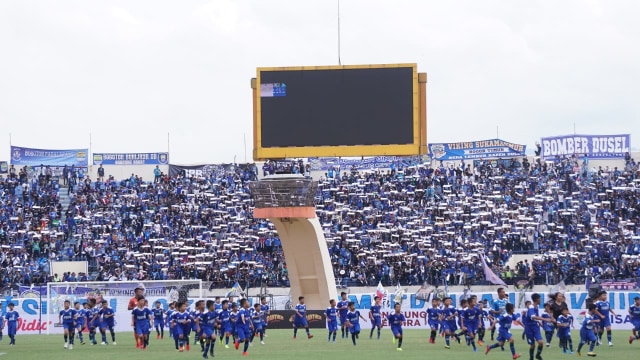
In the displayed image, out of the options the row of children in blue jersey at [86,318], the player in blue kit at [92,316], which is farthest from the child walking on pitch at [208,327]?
the player in blue kit at [92,316]

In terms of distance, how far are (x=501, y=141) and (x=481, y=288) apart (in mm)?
23691

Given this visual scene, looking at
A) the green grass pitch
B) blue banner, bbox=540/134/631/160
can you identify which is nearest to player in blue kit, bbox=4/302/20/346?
the green grass pitch

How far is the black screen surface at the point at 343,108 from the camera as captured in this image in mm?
46562

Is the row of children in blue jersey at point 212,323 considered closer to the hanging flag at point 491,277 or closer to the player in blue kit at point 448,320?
the player in blue kit at point 448,320

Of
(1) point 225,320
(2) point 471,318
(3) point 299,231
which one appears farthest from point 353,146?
(1) point 225,320

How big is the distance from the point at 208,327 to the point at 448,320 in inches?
330

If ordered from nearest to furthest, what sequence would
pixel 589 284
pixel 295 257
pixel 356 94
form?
1. pixel 356 94
2. pixel 295 257
3. pixel 589 284

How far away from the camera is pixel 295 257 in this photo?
169 ft

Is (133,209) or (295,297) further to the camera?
(133,209)

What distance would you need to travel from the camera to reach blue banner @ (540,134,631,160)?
74875 millimetres

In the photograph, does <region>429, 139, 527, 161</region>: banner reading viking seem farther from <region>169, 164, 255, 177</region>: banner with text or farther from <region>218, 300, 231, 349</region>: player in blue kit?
<region>218, 300, 231, 349</region>: player in blue kit

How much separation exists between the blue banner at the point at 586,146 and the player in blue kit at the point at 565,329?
42.2 metres

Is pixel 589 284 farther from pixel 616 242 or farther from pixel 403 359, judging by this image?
pixel 403 359

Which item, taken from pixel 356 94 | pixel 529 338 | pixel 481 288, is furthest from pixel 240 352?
pixel 481 288
